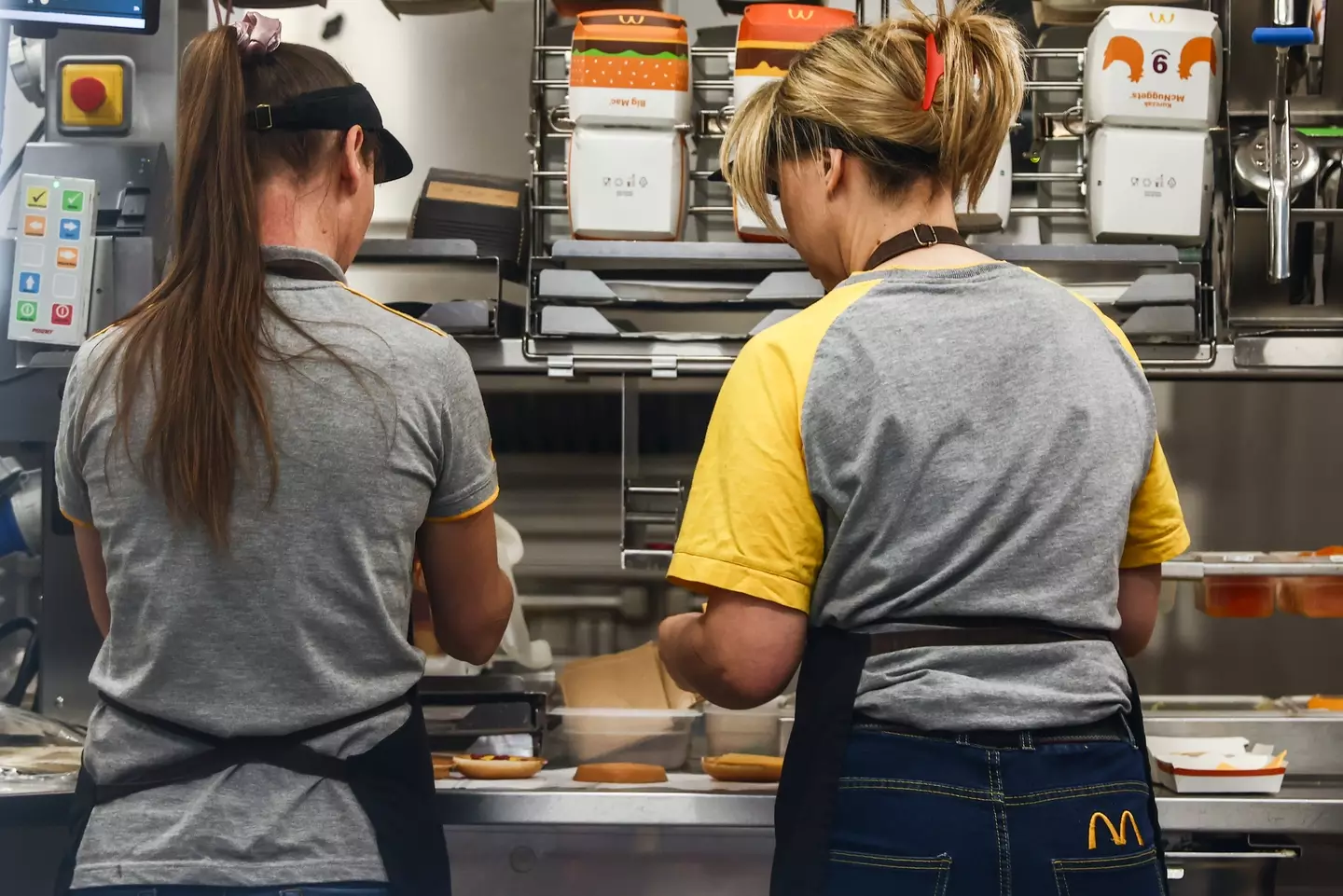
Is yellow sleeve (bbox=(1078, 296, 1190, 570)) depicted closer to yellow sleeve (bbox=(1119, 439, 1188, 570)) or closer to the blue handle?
yellow sleeve (bbox=(1119, 439, 1188, 570))

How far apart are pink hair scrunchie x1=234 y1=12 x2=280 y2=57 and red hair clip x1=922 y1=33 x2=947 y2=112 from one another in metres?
0.61

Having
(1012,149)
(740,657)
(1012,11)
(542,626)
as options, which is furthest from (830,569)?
(1012,11)

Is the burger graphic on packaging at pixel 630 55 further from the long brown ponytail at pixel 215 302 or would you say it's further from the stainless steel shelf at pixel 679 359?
the long brown ponytail at pixel 215 302

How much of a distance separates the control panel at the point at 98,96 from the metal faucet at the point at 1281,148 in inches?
64.5

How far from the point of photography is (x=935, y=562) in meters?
1.01

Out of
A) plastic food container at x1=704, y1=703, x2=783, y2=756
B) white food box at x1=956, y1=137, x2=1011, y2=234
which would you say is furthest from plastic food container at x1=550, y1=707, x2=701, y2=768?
white food box at x1=956, y1=137, x2=1011, y2=234

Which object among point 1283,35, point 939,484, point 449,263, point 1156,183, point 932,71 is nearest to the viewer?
point 939,484

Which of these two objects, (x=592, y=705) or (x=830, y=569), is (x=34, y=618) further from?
(x=830, y=569)

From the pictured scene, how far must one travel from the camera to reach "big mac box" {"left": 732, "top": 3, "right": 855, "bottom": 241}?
5.96 feet

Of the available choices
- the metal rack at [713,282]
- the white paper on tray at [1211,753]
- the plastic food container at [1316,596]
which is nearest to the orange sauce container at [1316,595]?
the plastic food container at [1316,596]

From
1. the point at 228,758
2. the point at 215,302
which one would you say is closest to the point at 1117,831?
the point at 228,758

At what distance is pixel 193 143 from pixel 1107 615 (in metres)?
0.91

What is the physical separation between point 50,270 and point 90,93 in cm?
32

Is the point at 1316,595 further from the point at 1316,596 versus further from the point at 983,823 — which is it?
the point at 983,823
